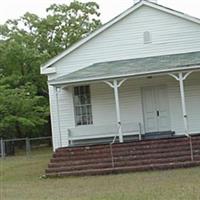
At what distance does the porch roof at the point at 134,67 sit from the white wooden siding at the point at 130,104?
0.86 m

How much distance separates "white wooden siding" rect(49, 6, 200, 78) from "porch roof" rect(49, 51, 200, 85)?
40 centimetres

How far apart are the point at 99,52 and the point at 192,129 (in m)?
5.34

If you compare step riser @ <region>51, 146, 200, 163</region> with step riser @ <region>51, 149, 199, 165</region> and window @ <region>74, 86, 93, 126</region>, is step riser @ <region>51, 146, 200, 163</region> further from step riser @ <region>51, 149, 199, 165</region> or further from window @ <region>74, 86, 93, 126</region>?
window @ <region>74, 86, 93, 126</region>

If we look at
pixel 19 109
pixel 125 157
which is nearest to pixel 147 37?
pixel 125 157

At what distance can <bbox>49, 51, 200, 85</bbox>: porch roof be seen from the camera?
22.1 m

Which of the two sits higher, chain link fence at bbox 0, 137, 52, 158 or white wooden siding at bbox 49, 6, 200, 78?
white wooden siding at bbox 49, 6, 200, 78

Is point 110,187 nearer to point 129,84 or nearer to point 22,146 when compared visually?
point 129,84

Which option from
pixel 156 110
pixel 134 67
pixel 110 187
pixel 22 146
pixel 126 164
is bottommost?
pixel 110 187

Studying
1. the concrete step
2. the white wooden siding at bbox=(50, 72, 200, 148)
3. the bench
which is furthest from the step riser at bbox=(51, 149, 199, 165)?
the white wooden siding at bbox=(50, 72, 200, 148)

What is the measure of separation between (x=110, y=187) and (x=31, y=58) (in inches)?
1046

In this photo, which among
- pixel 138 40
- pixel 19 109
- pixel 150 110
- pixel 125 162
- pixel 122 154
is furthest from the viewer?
pixel 19 109

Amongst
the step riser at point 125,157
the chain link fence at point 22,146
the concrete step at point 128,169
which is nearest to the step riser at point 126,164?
the step riser at point 125,157

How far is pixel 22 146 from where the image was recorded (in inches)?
1705

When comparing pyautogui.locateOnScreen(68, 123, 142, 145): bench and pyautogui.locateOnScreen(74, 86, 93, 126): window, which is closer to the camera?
pyautogui.locateOnScreen(68, 123, 142, 145): bench
